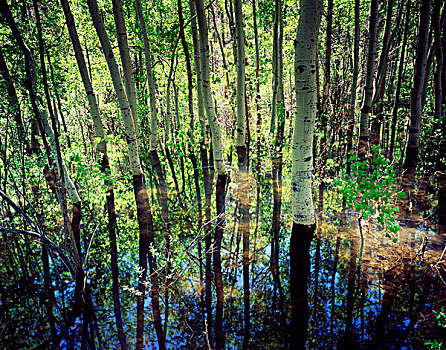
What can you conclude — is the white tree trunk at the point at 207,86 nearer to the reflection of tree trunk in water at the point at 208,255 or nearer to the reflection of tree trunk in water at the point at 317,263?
the reflection of tree trunk in water at the point at 208,255

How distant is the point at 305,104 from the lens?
13.7 feet

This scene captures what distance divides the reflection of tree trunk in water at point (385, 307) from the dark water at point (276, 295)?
1 cm

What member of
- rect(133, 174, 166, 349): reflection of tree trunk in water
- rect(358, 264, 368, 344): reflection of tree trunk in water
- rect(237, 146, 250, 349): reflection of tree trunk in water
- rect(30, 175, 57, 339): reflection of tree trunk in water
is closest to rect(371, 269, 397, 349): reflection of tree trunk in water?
rect(358, 264, 368, 344): reflection of tree trunk in water

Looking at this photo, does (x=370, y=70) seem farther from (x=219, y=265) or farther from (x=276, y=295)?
(x=276, y=295)

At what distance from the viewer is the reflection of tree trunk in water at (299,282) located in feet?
10.4

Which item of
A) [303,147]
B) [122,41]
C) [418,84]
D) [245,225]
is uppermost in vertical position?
[122,41]

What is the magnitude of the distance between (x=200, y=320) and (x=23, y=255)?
4.23 meters

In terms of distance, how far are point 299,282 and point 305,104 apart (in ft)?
8.57

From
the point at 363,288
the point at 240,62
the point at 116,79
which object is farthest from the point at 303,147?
the point at 116,79

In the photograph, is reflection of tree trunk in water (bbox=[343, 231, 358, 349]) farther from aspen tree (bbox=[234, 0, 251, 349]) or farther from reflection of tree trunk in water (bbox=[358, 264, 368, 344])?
aspen tree (bbox=[234, 0, 251, 349])

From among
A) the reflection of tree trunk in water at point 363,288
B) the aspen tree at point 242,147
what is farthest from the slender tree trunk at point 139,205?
the reflection of tree trunk in water at point 363,288

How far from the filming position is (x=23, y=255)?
5.54 m

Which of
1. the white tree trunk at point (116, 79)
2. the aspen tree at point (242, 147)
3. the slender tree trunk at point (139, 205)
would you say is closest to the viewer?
the slender tree trunk at point (139, 205)

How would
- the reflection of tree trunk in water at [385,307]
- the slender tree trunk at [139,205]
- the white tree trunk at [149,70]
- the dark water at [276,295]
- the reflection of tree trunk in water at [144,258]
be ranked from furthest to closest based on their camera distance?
1. the white tree trunk at [149,70]
2. the slender tree trunk at [139,205]
3. the reflection of tree trunk in water at [144,258]
4. the dark water at [276,295]
5. the reflection of tree trunk in water at [385,307]
